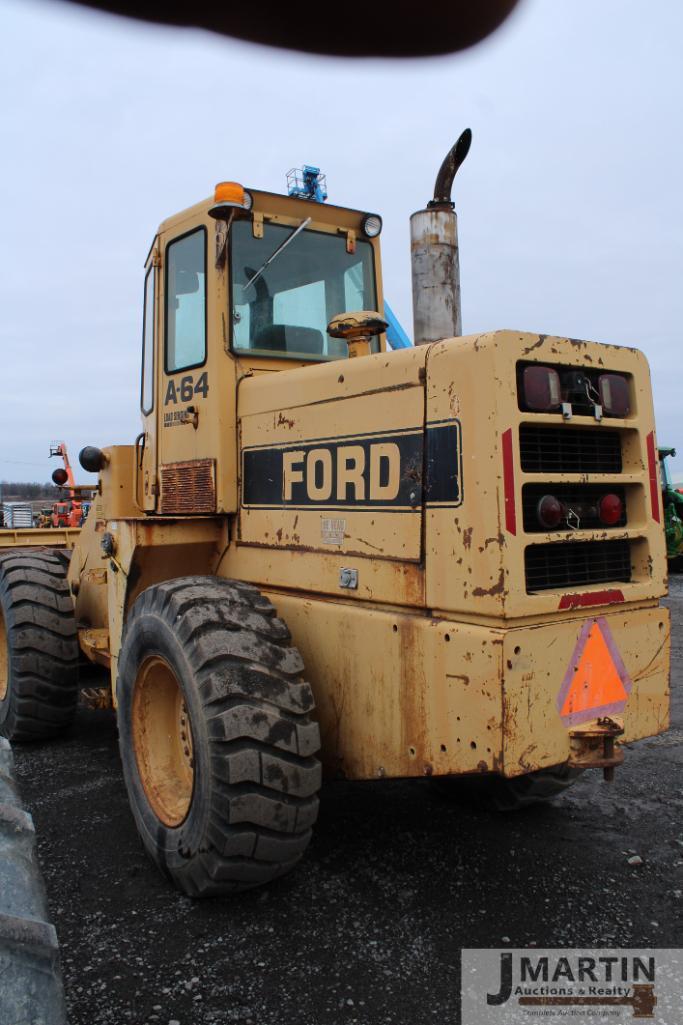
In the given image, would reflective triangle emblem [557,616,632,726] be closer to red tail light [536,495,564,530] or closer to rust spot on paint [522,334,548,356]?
red tail light [536,495,564,530]

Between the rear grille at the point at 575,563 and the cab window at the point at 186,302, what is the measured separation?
203 centimetres

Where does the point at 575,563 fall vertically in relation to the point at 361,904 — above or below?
above

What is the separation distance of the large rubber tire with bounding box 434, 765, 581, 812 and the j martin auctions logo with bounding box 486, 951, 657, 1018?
3.07 feet

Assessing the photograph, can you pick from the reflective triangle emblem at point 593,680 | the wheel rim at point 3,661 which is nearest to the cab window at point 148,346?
the wheel rim at point 3,661

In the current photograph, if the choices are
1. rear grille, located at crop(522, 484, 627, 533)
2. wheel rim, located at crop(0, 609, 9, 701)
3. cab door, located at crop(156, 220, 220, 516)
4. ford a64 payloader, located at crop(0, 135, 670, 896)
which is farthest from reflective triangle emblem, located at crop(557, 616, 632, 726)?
wheel rim, located at crop(0, 609, 9, 701)

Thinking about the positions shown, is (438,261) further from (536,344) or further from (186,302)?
(186,302)

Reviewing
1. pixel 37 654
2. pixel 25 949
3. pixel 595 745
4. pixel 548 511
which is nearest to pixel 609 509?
pixel 548 511

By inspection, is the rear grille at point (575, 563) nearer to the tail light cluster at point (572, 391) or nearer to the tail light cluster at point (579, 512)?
the tail light cluster at point (579, 512)

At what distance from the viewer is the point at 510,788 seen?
381 cm

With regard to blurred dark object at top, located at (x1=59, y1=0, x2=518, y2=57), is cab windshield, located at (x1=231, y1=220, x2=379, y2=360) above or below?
above

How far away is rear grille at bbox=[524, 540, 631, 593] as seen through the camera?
278cm

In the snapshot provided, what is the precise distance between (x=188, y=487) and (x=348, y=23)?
3.01 metres

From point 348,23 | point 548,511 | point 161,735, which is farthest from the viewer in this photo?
point 161,735

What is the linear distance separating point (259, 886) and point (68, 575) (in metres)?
3.15
